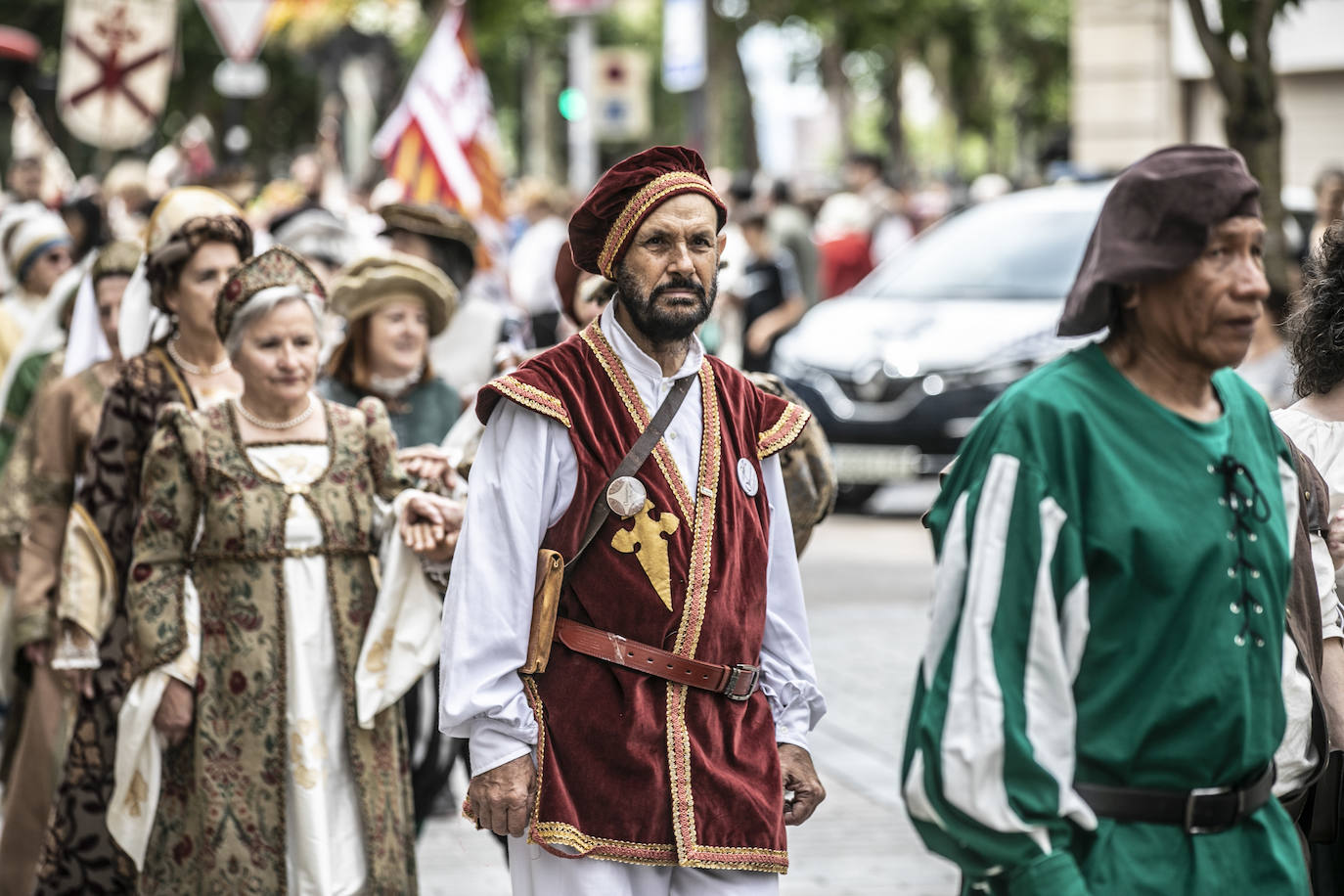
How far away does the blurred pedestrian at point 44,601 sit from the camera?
6.38 metres

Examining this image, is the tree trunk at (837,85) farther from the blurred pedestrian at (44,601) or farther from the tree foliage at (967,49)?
the blurred pedestrian at (44,601)

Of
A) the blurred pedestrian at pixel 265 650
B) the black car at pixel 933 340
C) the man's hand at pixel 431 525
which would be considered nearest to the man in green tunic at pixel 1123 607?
the man's hand at pixel 431 525

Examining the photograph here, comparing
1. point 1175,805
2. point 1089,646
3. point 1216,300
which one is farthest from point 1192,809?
point 1216,300

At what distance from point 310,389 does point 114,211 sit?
1150 centimetres

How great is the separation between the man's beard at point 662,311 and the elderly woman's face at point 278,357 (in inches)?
57.1

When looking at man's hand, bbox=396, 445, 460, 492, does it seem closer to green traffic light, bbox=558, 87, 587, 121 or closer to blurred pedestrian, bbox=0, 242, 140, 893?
blurred pedestrian, bbox=0, 242, 140, 893

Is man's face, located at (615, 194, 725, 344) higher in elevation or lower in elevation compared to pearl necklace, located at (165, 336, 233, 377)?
higher

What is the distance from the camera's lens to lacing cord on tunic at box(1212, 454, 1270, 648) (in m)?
3.23

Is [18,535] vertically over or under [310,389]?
under

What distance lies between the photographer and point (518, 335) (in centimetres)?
771

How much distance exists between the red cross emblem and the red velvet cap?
9937 millimetres

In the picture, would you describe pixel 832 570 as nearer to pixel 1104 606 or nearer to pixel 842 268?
pixel 842 268

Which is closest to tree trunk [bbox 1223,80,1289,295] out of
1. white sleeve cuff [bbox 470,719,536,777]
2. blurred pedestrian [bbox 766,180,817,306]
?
white sleeve cuff [bbox 470,719,536,777]

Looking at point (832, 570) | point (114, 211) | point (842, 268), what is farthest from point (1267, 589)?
point (842, 268)
